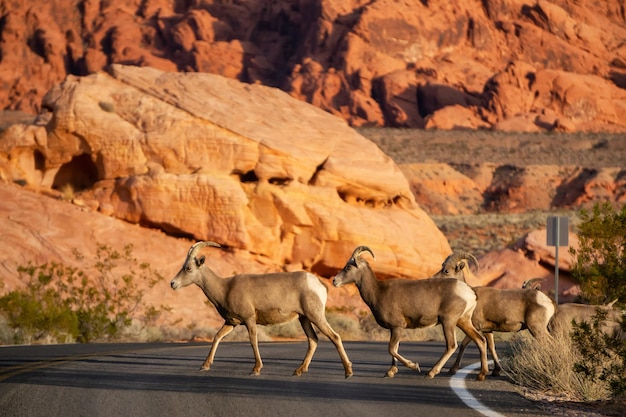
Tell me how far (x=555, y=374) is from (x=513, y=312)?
240cm

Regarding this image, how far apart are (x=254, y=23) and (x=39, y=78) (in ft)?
94.9

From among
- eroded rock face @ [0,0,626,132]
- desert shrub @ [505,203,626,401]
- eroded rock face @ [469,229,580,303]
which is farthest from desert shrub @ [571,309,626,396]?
eroded rock face @ [0,0,626,132]

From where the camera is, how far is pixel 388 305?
14.3 meters

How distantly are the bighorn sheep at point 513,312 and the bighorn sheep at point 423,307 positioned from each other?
0.71m

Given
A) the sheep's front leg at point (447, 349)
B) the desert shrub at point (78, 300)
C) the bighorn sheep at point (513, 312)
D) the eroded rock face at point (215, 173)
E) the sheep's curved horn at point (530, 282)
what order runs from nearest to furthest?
the sheep's front leg at point (447, 349) → the bighorn sheep at point (513, 312) → the sheep's curved horn at point (530, 282) → the desert shrub at point (78, 300) → the eroded rock face at point (215, 173)

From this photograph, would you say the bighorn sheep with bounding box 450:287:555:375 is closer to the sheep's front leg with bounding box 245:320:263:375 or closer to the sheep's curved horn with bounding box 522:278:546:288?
the sheep's curved horn with bounding box 522:278:546:288

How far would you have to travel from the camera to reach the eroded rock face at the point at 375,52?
361 ft

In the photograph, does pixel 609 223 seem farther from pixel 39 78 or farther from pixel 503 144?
pixel 39 78

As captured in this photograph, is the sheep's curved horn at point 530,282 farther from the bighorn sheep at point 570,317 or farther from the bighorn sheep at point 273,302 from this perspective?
the bighorn sheep at point 273,302

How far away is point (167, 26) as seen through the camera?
134 meters

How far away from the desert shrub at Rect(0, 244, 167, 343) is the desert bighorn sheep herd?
9.86 meters

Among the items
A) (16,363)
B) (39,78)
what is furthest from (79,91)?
(39,78)

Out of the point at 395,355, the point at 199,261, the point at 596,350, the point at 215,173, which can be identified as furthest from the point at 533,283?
the point at 215,173

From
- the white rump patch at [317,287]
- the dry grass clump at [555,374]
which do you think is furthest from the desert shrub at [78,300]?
the dry grass clump at [555,374]
